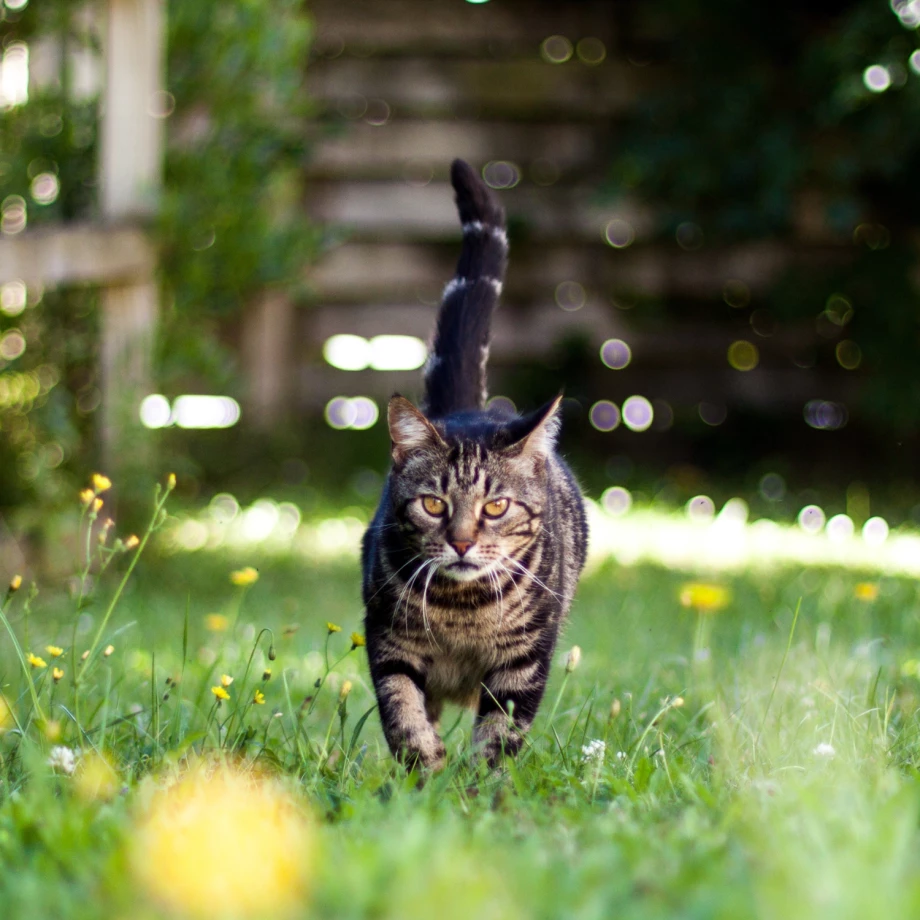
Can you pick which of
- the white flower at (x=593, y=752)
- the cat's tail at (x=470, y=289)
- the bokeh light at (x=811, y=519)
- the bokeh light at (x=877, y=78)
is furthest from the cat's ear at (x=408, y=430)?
the bokeh light at (x=877, y=78)

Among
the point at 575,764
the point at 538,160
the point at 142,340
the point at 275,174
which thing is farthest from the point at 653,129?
the point at 575,764

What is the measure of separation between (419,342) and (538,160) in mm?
1152

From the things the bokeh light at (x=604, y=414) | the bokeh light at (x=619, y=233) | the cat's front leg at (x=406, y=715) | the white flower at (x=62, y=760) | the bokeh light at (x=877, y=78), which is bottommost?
the cat's front leg at (x=406, y=715)

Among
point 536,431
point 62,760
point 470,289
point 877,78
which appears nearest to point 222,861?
point 62,760

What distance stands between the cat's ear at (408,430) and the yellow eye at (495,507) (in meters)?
0.14

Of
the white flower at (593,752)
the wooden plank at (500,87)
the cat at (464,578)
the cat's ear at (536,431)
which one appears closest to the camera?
the white flower at (593,752)

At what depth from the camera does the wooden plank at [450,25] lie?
20.5ft

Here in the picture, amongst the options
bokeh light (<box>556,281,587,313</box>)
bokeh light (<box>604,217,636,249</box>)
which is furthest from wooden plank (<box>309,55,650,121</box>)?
bokeh light (<box>556,281,587,313</box>)

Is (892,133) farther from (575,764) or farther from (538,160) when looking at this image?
(575,764)

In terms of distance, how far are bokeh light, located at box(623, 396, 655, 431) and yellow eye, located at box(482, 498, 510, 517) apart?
4252 millimetres

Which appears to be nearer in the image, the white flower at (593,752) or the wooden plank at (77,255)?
the white flower at (593,752)

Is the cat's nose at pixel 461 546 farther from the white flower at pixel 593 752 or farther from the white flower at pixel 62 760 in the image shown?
the white flower at pixel 62 760

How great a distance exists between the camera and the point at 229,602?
3.59m

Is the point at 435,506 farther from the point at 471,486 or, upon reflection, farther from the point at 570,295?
the point at 570,295
